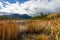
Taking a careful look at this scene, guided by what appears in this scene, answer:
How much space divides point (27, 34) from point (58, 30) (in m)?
0.57

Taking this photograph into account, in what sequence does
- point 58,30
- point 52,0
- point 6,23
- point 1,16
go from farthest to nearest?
point 52,0 < point 1,16 < point 58,30 < point 6,23

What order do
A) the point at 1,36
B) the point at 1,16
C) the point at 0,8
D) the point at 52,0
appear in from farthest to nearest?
the point at 52,0, the point at 0,8, the point at 1,16, the point at 1,36

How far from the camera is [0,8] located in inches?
168

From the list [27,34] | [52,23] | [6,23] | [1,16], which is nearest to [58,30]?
[52,23]

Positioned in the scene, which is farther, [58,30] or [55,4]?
[55,4]

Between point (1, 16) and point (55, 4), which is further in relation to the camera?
point (55, 4)

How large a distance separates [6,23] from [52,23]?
960 millimetres

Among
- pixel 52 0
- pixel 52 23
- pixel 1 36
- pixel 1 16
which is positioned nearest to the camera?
pixel 1 36

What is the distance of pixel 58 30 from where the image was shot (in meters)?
3.25

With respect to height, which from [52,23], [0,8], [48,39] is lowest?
[48,39]

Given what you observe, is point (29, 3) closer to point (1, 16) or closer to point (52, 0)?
point (52, 0)

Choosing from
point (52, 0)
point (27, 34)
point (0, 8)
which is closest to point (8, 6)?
point (0, 8)

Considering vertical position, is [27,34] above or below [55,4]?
below

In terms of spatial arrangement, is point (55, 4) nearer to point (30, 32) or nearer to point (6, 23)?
point (30, 32)
